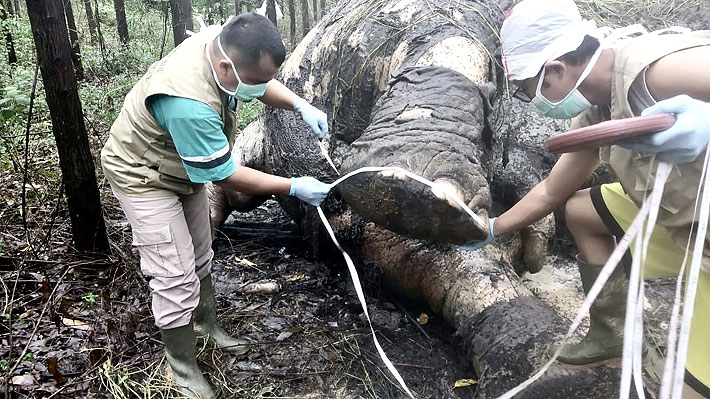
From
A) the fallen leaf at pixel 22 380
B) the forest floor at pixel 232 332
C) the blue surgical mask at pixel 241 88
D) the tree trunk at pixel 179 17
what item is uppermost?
the blue surgical mask at pixel 241 88

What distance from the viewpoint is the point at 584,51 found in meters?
1.92

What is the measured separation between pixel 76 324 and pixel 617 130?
280cm

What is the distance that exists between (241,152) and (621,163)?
3297 mm

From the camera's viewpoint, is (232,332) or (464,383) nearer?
(464,383)

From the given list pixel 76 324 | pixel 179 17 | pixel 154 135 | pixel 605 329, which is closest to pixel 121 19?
pixel 179 17

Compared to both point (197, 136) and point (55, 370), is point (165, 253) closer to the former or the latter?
point (197, 136)

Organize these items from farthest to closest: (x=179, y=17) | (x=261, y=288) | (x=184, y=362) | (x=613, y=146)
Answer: (x=179, y=17), (x=261, y=288), (x=184, y=362), (x=613, y=146)

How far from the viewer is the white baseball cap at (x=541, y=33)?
6.32 feet

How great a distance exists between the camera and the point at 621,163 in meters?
2.04

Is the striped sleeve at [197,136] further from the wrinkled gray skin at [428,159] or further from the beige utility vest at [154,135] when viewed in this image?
the wrinkled gray skin at [428,159]

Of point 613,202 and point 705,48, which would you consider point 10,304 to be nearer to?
point 613,202

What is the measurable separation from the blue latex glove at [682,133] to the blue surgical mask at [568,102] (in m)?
0.34

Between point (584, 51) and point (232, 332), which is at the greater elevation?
point (584, 51)

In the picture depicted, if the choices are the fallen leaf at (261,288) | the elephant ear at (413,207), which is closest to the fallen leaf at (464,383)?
the elephant ear at (413,207)
